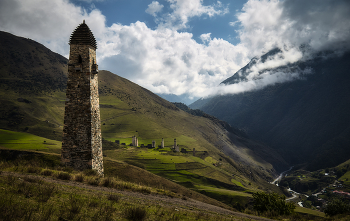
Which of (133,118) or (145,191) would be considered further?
(133,118)

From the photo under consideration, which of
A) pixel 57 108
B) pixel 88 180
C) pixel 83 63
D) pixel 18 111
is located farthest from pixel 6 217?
pixel 57 108

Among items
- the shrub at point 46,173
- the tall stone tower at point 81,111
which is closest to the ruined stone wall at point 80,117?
the tall stone tower at point 81,111

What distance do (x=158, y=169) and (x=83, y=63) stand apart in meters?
60.5

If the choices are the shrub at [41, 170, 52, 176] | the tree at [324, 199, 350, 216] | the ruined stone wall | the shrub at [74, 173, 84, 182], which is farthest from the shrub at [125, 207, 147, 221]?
the tree at [324, 199, 350, 216]

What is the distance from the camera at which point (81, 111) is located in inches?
597

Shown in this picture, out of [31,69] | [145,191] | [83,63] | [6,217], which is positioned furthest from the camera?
[31,69]

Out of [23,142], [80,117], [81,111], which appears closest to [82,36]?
[81,111]

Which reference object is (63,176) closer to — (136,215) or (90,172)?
(90,172)

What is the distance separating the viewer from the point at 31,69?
616ft

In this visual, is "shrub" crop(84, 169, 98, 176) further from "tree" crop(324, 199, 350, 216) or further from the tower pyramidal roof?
"tree" crop(324, 199, 350, 216)

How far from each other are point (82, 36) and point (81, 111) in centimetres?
561

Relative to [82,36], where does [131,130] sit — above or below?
below

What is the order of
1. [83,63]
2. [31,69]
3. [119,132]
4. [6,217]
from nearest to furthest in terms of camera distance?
[6,217], [83,63], [119,132], [31,69]

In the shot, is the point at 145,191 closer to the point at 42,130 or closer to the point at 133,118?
the point at 42,130
